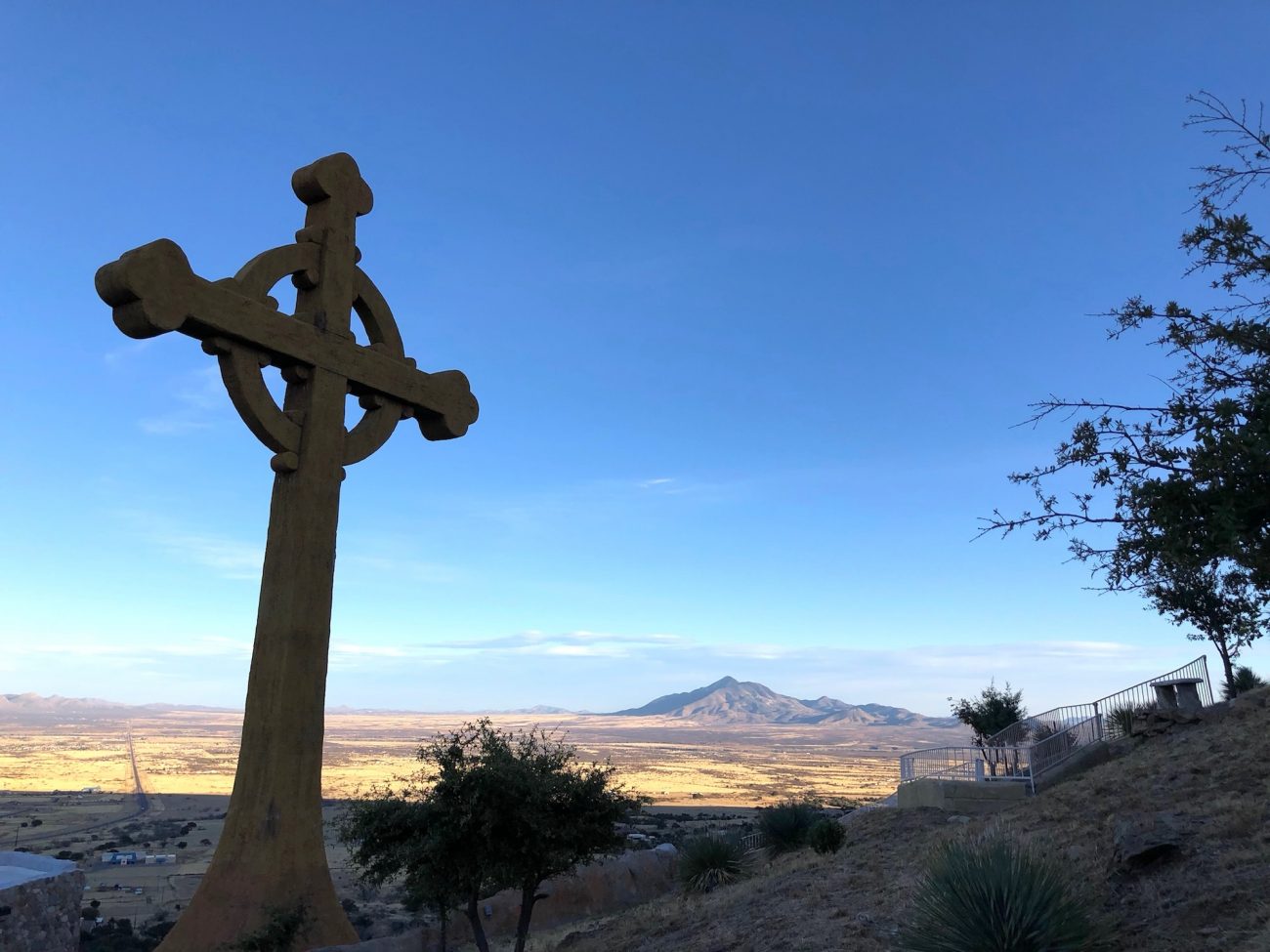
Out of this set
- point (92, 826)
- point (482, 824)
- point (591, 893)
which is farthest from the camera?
point (92, 826)

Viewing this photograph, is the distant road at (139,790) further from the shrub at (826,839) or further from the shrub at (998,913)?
the shrub at (998,913)

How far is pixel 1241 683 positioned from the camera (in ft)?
99.3

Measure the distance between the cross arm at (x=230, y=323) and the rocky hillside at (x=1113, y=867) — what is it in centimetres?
862

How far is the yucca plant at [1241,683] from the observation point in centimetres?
2820

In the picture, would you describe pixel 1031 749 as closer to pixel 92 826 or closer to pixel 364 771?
pixel 92 826

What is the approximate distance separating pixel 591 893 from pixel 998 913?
1595 cm

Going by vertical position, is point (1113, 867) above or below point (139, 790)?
above

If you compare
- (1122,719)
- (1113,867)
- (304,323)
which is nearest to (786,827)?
(1122,719)

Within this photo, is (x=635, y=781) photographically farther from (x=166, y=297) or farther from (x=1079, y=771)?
(x=166, y=297)

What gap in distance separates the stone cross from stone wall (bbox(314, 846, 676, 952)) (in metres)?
8.88

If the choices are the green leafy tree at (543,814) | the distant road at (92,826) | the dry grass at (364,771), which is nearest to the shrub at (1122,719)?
the green leafy tree at (543,814)

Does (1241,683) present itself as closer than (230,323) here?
No

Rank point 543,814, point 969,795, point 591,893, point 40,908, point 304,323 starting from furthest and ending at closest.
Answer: point 591,893 → point 969,795 → point 543,814 → point 304,323 → point 40,908

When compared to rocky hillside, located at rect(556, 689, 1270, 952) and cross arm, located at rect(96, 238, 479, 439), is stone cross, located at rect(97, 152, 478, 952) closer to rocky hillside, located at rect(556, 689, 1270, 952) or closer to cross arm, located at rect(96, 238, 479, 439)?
cross arm, located at rect(96, 238, 479, 439)
